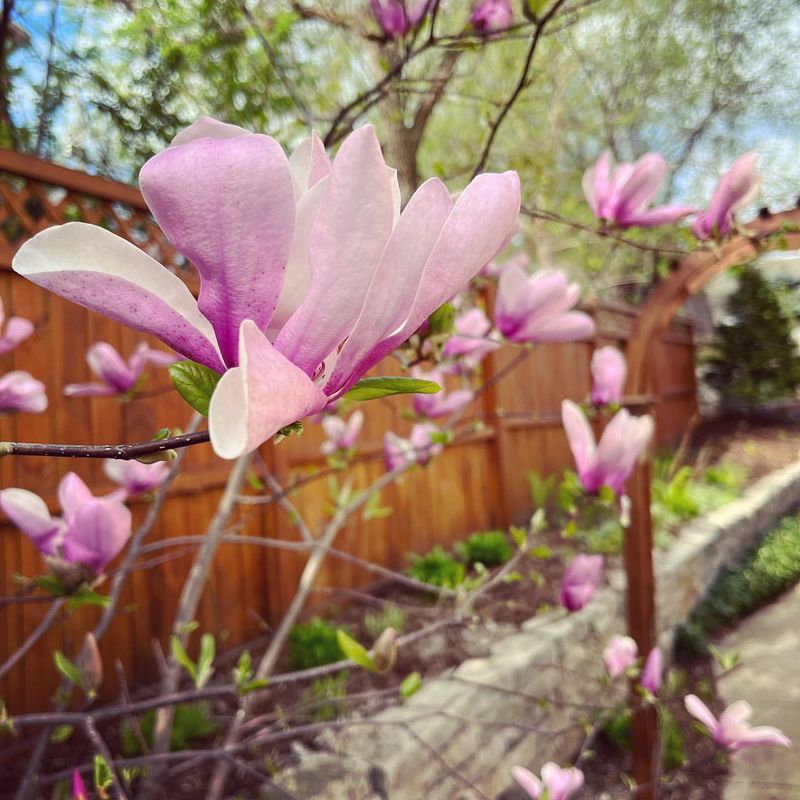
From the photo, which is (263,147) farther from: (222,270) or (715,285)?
(715,285)

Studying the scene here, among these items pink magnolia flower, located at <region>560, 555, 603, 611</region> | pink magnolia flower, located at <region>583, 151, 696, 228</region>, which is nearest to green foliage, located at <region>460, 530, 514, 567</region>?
pink magnolia flower, located at <region>560, 555, 603, 611</region>

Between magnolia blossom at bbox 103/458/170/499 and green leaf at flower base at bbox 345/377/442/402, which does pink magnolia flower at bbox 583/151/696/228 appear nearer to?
green leaf at flower base at bbox 345/377/442/402

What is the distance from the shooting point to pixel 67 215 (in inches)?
81.7

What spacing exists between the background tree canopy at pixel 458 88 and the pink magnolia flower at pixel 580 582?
609 millimetres

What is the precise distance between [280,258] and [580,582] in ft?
3.52

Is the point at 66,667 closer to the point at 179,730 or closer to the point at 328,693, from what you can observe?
the point at 179,730

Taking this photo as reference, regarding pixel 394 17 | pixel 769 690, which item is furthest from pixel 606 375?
pixel 769 690

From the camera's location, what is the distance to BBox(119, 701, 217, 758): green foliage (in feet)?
5.89

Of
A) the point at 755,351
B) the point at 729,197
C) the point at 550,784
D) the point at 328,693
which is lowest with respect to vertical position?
the point at 328,693

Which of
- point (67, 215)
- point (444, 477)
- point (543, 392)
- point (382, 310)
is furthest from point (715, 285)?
point (382, 310)

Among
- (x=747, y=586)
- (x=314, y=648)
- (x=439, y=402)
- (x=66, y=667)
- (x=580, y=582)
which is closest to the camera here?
(x=66, y=667)

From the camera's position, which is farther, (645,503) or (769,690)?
(769,690)

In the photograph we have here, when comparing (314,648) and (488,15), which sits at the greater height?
(488,15)

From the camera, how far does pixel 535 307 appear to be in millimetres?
919
